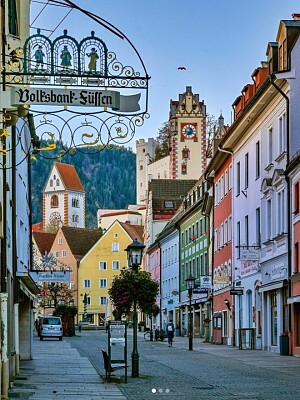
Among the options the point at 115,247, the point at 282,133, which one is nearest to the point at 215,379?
the point at 282,133

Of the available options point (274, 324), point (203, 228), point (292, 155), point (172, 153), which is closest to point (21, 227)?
point (292, 155)

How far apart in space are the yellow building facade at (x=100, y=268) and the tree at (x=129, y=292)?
2534 inches

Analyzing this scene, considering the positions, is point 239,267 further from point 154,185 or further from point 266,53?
point 154,185

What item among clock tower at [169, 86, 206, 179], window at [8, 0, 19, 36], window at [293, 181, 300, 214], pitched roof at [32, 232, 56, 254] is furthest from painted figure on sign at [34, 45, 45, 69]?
pitched roof at [32, 232, 56, 254]

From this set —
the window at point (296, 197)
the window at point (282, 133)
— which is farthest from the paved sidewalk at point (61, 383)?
the window at point (282, 133)

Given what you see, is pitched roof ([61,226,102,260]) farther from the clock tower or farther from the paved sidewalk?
the paved sidewalk

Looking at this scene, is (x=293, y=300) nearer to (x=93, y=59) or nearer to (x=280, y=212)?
(x=280, y=212)

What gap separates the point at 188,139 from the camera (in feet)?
500

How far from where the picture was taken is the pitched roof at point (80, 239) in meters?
136

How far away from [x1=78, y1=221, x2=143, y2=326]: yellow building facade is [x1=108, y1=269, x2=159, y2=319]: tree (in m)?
64.4

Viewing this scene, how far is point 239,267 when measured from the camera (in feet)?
170

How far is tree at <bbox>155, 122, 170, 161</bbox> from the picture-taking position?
170m

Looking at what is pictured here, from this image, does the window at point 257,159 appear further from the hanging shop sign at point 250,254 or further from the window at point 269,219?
the hanging shop sign at point 250,254

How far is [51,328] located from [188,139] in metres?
87.8
